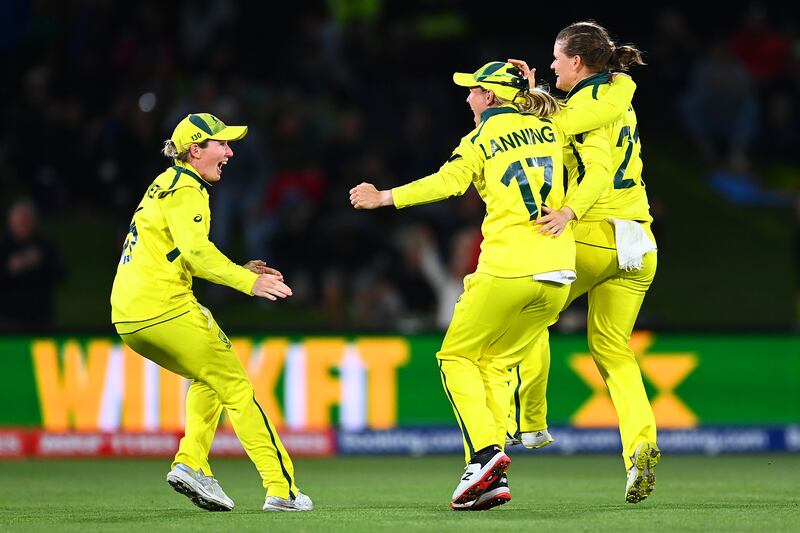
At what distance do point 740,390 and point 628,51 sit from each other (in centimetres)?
602

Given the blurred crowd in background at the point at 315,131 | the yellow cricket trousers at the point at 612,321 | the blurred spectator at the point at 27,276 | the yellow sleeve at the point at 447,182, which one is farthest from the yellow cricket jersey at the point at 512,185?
the blurred spectator at the point at 27,276

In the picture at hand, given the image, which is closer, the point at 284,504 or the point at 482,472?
the point at 482,472

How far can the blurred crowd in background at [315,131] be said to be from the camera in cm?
1600

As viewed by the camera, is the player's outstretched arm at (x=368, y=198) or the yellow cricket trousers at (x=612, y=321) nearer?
the player's outstretched arm at (x=368, y=198)

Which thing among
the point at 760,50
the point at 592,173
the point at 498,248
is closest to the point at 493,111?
the point at 592,173

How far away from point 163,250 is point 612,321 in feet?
8.85

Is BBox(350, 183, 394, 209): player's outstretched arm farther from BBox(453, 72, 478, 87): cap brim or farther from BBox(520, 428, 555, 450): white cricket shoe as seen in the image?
BBox(520, 428, 555, 450): white cricket shoe

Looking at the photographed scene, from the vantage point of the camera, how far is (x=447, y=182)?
7688mm

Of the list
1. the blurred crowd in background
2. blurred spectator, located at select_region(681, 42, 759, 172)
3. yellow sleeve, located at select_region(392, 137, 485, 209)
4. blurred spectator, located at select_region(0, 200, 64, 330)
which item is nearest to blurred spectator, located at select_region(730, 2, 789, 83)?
the blurred crowd in background

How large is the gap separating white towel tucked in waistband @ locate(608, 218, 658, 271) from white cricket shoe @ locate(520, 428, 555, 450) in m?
1.17

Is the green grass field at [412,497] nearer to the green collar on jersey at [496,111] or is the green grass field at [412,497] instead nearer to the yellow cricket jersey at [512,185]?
the yellow cricket jersey at [512,185]

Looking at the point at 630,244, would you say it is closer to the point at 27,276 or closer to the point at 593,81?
the point at 593,81

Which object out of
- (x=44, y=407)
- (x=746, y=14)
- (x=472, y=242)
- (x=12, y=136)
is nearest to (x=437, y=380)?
(x=472, y=242)

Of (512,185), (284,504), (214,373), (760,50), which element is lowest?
(284,504)
